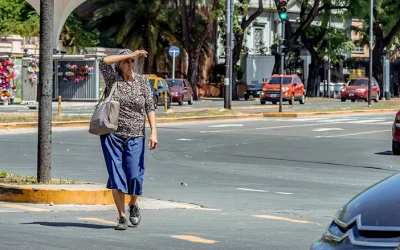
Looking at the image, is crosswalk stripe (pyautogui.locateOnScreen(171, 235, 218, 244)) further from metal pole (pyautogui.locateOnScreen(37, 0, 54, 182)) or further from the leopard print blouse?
metal pole (pyautogui.locateOnScreen(37, 0, 54, 182))

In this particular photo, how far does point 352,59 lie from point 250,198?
68572mm

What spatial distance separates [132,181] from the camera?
10.2 m

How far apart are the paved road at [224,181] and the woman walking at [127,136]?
14.9 inches

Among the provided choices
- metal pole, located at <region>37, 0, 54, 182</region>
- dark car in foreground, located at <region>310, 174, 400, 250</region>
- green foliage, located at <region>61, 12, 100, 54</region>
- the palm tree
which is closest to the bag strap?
metal pole, located at <region>37, 0, 54, 182</region>

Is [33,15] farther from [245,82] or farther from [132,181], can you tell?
[132,181]

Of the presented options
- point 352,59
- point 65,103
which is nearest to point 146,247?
point 65,103

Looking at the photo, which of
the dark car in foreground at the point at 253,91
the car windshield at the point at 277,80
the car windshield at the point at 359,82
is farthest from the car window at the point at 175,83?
the car windshield at the point at 359,82

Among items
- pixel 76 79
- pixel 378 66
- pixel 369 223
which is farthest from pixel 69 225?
pixel 378 66

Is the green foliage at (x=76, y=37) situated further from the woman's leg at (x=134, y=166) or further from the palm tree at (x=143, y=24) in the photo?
the woman's leg at (x=134, y=166)

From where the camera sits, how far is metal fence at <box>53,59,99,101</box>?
173 feet

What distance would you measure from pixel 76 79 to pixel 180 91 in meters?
5.69

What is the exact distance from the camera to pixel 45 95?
42.7ft

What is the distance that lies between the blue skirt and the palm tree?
5641 cm

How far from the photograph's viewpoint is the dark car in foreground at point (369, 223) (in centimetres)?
495
